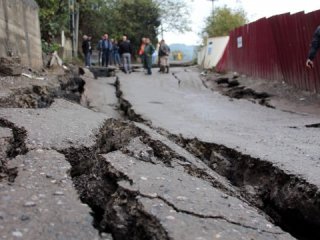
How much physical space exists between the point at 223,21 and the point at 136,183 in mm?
32993

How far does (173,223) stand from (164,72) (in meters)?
16.4

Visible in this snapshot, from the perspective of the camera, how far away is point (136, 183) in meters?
2.84

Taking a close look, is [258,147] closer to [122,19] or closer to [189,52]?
[122,19]

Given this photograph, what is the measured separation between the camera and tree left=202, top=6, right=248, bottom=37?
34.1 m

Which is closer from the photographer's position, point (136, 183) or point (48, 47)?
point (136, 183)

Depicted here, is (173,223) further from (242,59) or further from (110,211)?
(242,59)

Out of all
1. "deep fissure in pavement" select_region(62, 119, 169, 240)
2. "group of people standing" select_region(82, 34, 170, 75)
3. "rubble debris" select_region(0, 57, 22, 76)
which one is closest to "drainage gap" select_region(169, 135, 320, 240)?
"deep fissure in pavement" select_region(62, 119, 169, 240)

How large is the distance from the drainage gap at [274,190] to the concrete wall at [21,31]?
4984 mm

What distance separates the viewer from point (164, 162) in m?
3.77

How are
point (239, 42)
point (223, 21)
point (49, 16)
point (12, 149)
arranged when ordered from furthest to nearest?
point (223, 21) → point (239, 42) → point (49, 16) → point (12, 149)

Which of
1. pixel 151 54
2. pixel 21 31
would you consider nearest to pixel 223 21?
pixel 151 54

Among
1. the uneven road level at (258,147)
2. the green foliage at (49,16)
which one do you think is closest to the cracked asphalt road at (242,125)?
the uneven road level at (258,147)

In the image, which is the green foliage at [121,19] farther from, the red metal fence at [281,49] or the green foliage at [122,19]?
the red metal fence at [281,49]

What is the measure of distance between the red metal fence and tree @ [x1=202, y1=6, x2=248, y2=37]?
58.0 feet
